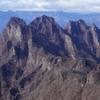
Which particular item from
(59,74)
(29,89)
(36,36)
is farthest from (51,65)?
(36,36)

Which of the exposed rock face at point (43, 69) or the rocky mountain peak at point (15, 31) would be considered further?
the rocky mountain peak at point (15, 31)

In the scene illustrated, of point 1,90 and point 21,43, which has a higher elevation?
point 21,43

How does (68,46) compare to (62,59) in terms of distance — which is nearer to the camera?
(62,59)

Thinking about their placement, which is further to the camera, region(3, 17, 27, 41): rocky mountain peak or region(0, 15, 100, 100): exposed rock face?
region(3, 17, 27, 41): rocky mountain peak

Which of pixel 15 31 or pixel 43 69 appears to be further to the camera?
pixel 15 31

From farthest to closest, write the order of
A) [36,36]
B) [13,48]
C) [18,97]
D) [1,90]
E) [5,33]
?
[5,33]
[36,36]
[13,48]
[1,90]
[18,97]

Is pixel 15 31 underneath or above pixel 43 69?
above

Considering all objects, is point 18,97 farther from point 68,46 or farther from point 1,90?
point 68,46

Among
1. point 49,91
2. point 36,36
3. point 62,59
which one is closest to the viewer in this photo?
→ point 49,91
